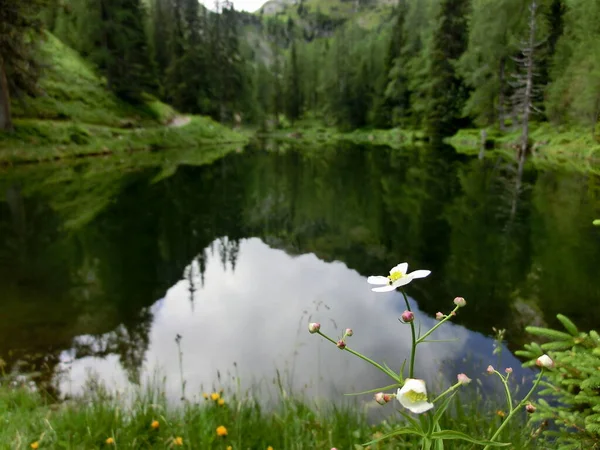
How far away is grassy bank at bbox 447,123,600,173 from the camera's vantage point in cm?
2393

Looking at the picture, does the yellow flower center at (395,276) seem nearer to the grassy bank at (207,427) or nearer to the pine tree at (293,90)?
the grassy bank at (207,427)

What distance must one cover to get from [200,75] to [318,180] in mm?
42634

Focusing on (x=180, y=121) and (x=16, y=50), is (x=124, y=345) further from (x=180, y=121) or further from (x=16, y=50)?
(x=180, y=121)

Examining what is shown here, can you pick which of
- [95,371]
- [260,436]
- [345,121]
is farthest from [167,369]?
[345,121]

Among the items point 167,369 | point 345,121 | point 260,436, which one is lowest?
point 167,369

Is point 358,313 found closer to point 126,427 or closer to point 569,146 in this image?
point 126,427

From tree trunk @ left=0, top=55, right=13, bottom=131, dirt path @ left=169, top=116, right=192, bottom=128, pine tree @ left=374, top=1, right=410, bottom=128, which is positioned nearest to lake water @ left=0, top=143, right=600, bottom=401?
tree trunk @ left=0, top=55, right=13, bottom=131

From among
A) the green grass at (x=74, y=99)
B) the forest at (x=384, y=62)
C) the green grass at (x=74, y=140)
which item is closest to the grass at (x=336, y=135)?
the forest at (x=384, y=62)

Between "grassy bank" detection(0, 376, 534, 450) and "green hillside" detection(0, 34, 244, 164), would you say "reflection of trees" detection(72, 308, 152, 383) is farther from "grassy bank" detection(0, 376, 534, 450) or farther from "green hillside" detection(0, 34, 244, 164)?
"green hillside" detection(0, 34, 244, 164)

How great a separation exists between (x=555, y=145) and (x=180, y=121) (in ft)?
110

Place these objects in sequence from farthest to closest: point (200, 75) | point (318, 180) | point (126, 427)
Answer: point (200, 75) → point (318, 180) → point (126, 427)

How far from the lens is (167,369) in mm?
4719

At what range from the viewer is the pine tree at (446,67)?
45.4 metres

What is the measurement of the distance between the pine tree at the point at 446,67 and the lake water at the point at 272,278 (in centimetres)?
3269
